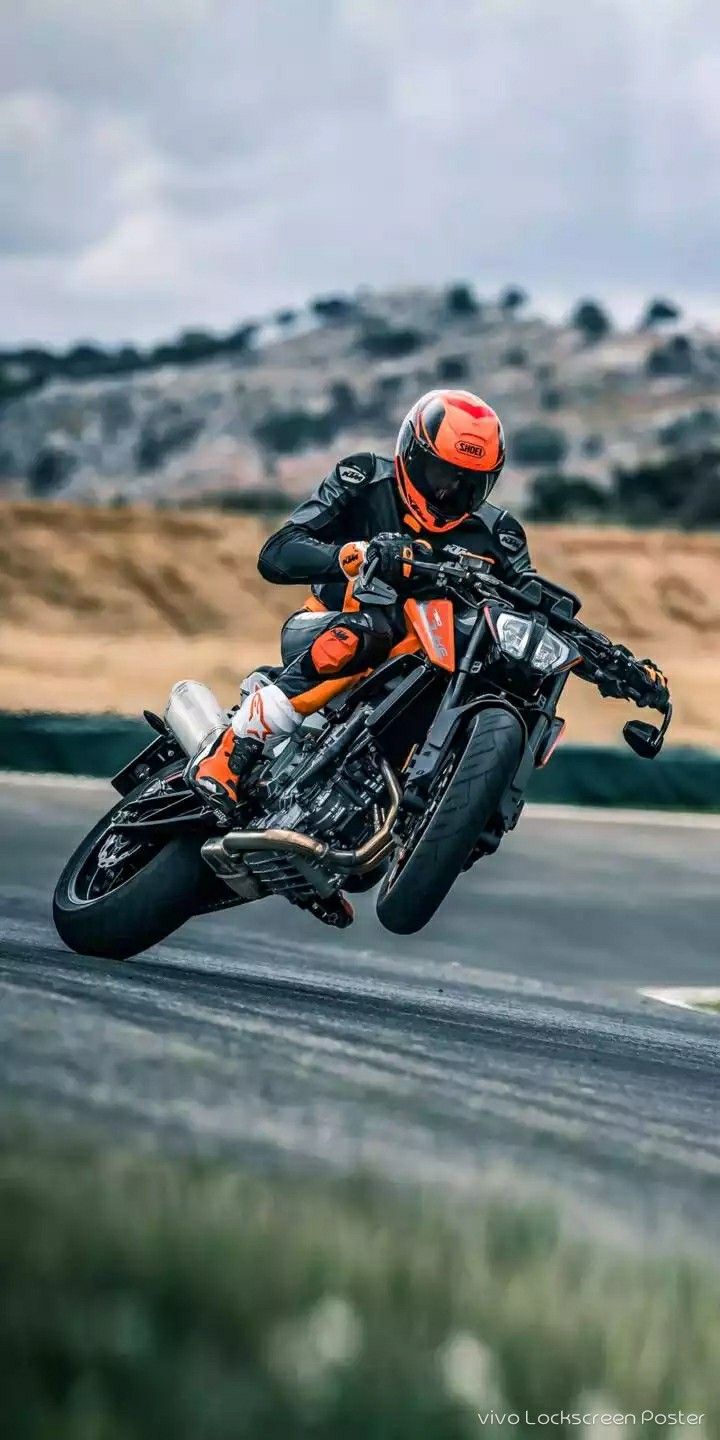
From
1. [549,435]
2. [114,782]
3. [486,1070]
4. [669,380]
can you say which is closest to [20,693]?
[114,782]

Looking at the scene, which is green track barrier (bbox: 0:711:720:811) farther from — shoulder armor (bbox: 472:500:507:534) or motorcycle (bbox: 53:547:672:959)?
motorcycle (bbox: 53:547:672:959)

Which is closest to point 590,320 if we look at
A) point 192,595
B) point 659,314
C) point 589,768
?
point 659,314

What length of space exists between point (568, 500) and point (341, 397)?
35.9 meters

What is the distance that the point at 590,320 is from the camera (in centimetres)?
11712

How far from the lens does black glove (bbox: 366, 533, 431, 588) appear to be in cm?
717

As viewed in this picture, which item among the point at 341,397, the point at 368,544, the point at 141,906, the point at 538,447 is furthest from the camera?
the point at 341,397

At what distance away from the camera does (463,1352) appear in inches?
152

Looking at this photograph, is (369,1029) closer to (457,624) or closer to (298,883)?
(298,883)

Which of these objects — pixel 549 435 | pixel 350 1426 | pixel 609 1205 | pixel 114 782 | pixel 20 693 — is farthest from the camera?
pixel 549 435

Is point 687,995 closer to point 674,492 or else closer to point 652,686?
point 652,686

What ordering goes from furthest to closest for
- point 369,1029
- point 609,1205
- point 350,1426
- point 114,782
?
point 114,782 → point 369,1029 → point 609,1205 → point 350,1426

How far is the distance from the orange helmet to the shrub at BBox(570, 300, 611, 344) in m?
111

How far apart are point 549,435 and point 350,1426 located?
89.6 meters

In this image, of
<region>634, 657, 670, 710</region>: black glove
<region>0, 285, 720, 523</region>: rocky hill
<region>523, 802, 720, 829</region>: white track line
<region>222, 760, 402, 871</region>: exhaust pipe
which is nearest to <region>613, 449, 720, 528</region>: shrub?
<region>0, 285, 720, 523</region>: rocky hill
